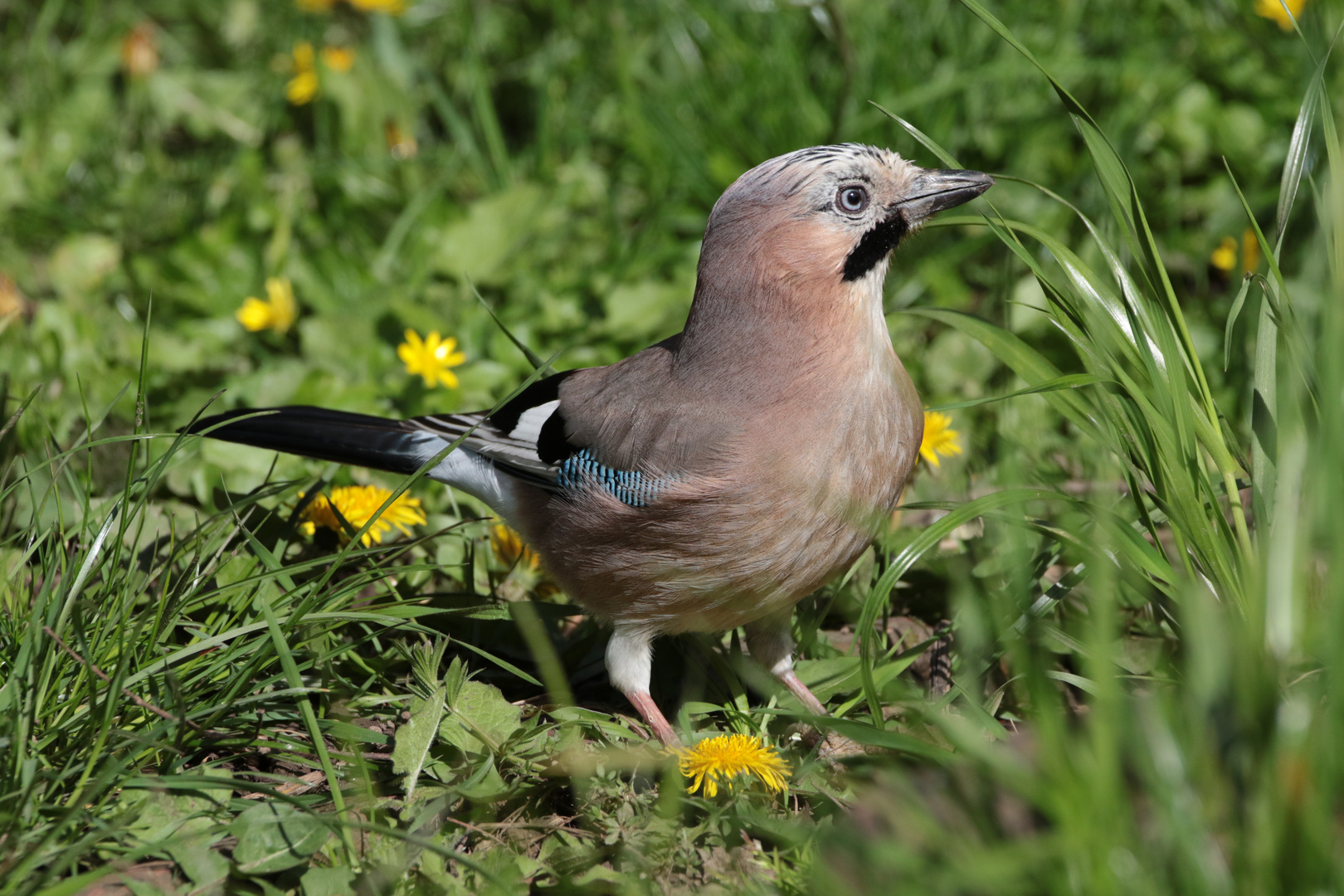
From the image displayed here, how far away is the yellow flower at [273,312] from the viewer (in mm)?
4422

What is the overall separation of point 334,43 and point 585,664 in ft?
13.3

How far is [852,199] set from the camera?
2896 millimetres

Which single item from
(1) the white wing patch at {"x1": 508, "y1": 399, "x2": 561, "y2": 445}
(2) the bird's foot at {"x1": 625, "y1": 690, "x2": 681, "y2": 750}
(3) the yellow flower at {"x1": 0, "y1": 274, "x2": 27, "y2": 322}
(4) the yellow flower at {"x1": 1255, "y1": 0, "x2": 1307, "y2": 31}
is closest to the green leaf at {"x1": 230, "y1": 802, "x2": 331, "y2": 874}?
(2) the bird's foot at {"x1": 625, "y1": 690, "x2": 681, "y2": 750}

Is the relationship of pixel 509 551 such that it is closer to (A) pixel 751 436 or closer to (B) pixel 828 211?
(A) pixel 751 436

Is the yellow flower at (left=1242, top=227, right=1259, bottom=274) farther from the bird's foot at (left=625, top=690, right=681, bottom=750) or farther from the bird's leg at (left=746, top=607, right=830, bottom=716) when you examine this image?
the bird's foot at (left=625, top=690, right=681, bottom=750)

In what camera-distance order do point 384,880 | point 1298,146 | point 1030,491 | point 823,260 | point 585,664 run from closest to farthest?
1. point 384,880
2. point 1030,491
3. point 1298,146
4. point 823,260
5. point 585,664

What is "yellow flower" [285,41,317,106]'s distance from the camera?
5.46m

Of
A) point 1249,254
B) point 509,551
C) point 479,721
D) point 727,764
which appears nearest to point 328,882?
point 479,721

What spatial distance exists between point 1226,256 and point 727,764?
3151 millimetres

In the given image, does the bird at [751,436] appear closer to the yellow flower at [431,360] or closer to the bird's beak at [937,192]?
the bird's beak at [937,192]

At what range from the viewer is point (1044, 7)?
5008 millimetres

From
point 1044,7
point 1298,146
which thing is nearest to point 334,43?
point 1044,7

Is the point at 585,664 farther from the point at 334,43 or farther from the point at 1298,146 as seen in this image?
the point at 334,43

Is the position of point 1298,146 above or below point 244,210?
above
